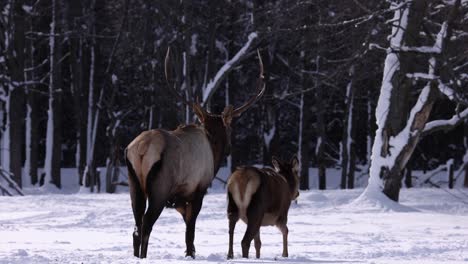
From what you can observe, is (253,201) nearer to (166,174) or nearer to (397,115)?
(166,174)

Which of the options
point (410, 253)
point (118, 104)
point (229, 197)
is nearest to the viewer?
point (229, 197)

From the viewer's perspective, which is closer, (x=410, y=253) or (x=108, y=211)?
(x=410, y=253)

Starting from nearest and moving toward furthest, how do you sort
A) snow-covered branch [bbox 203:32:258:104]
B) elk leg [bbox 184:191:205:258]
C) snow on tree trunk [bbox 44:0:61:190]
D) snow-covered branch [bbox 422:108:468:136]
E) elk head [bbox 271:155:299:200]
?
elk leg [bbox 184:191:205:258] < elk head [bbox 271:155:299:200] < snow-covered branch [bbox 422:108:468:136] < snow-covered branch [bbox 203:32:258:104] < snow on tree trunk [bbox 44:0:61:190]

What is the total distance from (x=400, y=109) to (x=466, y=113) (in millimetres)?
1836

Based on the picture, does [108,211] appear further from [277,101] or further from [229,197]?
[277,101]

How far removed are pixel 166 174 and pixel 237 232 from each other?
19.7 ft

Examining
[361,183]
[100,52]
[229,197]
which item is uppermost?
[100,52]

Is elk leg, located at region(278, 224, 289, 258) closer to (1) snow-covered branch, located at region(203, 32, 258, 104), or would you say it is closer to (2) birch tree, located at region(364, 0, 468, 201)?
(2) birch tree, located at region(364, 0, 468, 201)

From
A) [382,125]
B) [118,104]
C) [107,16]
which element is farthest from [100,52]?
[382,125]

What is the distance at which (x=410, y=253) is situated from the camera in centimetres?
1102

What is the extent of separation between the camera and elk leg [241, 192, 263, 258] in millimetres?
10109

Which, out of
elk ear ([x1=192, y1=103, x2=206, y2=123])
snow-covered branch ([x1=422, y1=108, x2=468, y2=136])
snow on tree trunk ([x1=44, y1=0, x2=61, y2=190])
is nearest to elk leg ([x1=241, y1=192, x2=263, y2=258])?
elk ear ([x1=192, y1=103, x2=206, y2=123])

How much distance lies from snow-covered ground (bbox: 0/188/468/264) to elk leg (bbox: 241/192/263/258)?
27 cm

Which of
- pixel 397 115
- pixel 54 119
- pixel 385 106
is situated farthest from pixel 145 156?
pixel 54 119
